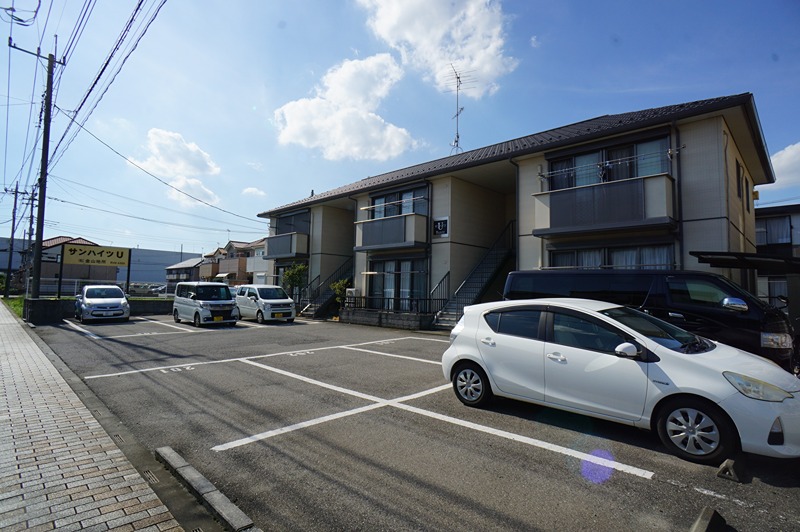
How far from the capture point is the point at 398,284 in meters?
18.4

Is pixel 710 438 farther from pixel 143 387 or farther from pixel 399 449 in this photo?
pixel 143 387

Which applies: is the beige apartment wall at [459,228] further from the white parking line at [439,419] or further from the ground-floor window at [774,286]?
the ground-floor window at [774,286]

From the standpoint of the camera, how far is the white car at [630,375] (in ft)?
11.3

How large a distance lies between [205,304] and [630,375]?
603 inches

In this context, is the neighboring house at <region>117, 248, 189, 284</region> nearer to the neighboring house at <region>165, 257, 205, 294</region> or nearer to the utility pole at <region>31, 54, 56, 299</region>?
the neighboring house at <region>165, 257, 205, 294</region>

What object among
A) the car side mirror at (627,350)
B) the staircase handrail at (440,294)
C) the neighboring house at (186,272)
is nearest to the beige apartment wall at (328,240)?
the staircase handrail at (440,294)

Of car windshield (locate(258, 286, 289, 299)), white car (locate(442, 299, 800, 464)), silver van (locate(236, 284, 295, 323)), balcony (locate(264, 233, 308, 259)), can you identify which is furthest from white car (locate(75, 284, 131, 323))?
white car (locate(442, 299, 800, 464))

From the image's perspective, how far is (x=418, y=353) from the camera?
31.9ft

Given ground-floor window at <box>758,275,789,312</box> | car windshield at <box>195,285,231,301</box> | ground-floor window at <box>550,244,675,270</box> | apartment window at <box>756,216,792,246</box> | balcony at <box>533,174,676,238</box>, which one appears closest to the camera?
balcony at <box>533,174,676,238</box>

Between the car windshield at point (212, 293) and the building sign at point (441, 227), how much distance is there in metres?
9.28

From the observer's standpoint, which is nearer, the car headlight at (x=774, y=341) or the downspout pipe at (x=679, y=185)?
the car headlight at (x=774, y=341)

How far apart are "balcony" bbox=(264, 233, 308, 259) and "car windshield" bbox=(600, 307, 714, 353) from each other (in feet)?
67.5

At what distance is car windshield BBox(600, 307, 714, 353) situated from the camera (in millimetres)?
4129

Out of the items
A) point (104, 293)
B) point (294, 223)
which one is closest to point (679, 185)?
point (294, 223)
